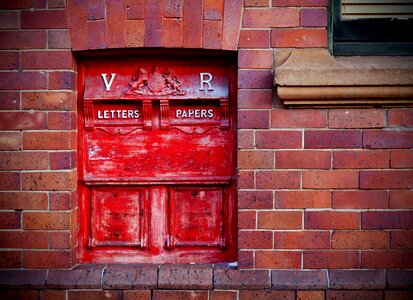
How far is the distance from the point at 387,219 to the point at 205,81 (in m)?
1.36

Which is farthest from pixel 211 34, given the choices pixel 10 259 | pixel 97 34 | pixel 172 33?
pixel 10 259

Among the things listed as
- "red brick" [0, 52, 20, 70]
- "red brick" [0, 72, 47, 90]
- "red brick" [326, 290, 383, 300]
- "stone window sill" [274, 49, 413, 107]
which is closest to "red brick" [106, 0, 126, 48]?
"red brick" [0, 72, 47, 90]

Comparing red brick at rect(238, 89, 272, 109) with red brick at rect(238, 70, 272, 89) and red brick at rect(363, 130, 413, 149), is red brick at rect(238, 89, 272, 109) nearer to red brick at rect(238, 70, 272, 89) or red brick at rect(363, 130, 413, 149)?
red brick at rect(238, 70, 272, 89)

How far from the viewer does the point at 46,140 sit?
2729mm

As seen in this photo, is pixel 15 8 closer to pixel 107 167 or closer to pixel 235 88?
pixel 107 167

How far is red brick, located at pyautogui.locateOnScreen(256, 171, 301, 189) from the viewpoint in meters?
2.69

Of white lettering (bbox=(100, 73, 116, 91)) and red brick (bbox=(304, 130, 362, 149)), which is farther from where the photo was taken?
white lettering (bbox=(100, 73, 116, 91))

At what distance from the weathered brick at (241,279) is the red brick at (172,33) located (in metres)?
1.38

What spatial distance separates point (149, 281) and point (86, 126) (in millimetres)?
1021

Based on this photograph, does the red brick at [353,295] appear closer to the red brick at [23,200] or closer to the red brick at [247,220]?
the red brick at [247,220]

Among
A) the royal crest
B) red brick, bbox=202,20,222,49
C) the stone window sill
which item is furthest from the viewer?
the royal crest

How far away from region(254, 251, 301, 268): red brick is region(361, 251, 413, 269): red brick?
→ 39 centimetres

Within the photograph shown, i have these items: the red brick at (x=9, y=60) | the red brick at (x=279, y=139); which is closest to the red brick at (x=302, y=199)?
the red brick at (x=279, y=139)

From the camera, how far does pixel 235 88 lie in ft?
9.16
